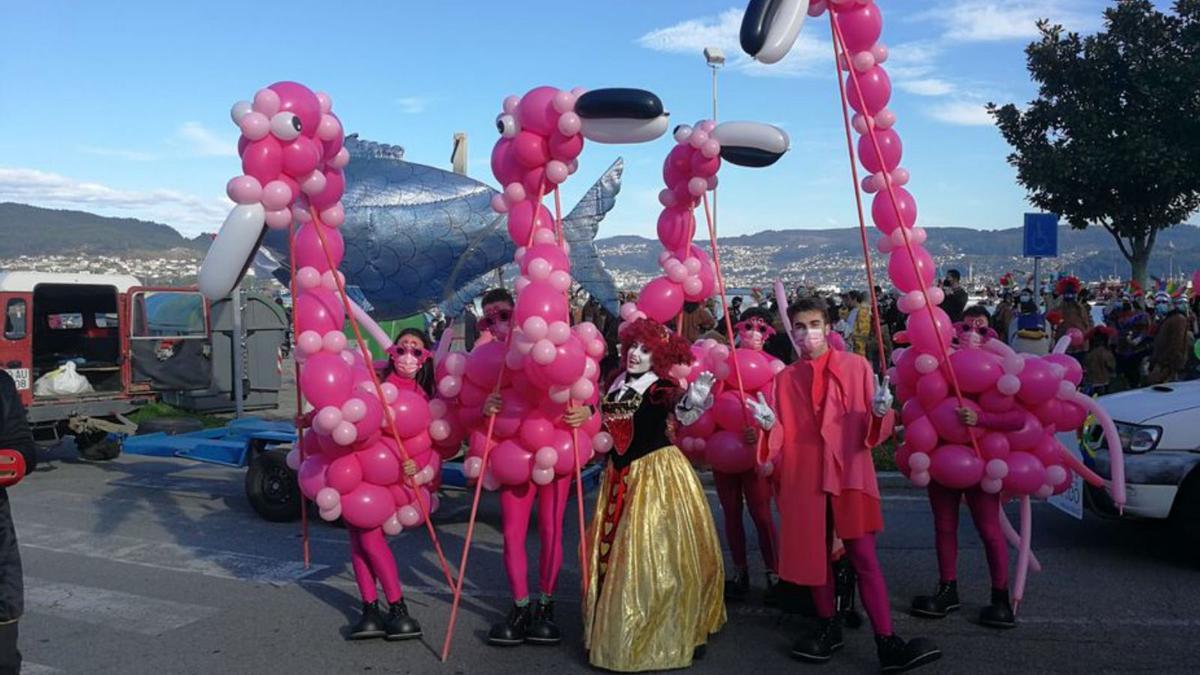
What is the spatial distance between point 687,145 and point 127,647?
4.23 m

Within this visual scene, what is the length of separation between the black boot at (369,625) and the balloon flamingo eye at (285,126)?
98.9 inches

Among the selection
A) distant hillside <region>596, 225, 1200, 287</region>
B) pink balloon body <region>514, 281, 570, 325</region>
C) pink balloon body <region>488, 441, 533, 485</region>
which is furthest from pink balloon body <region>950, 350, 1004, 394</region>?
distant hillside <region>596, 225, 1200, 287</region>

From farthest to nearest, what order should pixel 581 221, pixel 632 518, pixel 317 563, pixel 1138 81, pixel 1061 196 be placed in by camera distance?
pixel 1061 196
pixel 1138 81
pixel 581 221
pixel 317 563
pixel 632 518

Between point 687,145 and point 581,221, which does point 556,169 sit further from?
point 581,221

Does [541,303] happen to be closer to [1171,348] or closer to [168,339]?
[168,339]

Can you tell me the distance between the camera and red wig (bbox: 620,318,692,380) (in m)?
4.88

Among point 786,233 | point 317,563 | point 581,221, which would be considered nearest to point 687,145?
point 317,563

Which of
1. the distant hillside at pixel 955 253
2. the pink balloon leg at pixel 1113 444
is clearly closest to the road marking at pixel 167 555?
the pink balloon leg at pixel 1113 444

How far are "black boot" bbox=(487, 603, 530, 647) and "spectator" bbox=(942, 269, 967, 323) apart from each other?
7.08 meters

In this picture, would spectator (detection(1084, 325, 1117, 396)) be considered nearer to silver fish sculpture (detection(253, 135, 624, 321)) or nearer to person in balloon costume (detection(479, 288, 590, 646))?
silver fish sculpture (detection(253, 135, 624, 321))

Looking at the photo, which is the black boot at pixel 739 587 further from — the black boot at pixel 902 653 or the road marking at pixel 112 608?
the road marking at pixel 112 608

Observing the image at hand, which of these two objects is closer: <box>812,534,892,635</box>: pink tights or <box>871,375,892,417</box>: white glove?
<box>871,375,892,417</box>: white glove

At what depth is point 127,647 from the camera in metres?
5.29

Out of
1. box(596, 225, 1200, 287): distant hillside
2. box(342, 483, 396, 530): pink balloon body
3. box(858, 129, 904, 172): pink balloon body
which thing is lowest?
box(342, 483, 396, 530): pink balloon body
